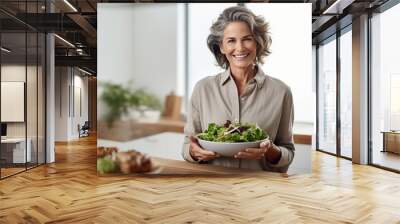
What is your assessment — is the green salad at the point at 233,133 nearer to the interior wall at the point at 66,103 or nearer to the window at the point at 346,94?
the window at the point at 346,94

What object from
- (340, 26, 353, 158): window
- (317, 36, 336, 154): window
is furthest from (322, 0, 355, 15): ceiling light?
(317, 36, 336, 154): window

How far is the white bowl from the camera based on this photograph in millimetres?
5617

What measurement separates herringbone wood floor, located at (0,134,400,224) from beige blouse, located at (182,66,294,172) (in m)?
0.30

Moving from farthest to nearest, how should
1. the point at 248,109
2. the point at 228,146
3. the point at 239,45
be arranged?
the point at 239,45 < the point at 248,109 < the point at 228,146

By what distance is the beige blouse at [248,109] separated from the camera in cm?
587

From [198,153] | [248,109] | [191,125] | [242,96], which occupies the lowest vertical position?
[198,153]

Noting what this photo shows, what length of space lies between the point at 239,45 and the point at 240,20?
0.39m

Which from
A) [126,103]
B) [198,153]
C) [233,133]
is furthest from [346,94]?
[126,103]

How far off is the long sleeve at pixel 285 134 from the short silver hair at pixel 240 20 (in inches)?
28.9

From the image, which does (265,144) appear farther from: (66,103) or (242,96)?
(66,103)

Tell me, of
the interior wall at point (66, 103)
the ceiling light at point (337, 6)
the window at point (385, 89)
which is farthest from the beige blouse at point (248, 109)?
the interior wall at point (66, 103)

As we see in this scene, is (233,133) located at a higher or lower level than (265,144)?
higher

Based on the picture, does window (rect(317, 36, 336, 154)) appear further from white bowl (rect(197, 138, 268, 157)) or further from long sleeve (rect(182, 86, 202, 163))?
long sleeve (rect(182, 86, 202, 163))

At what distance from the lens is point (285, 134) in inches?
237
